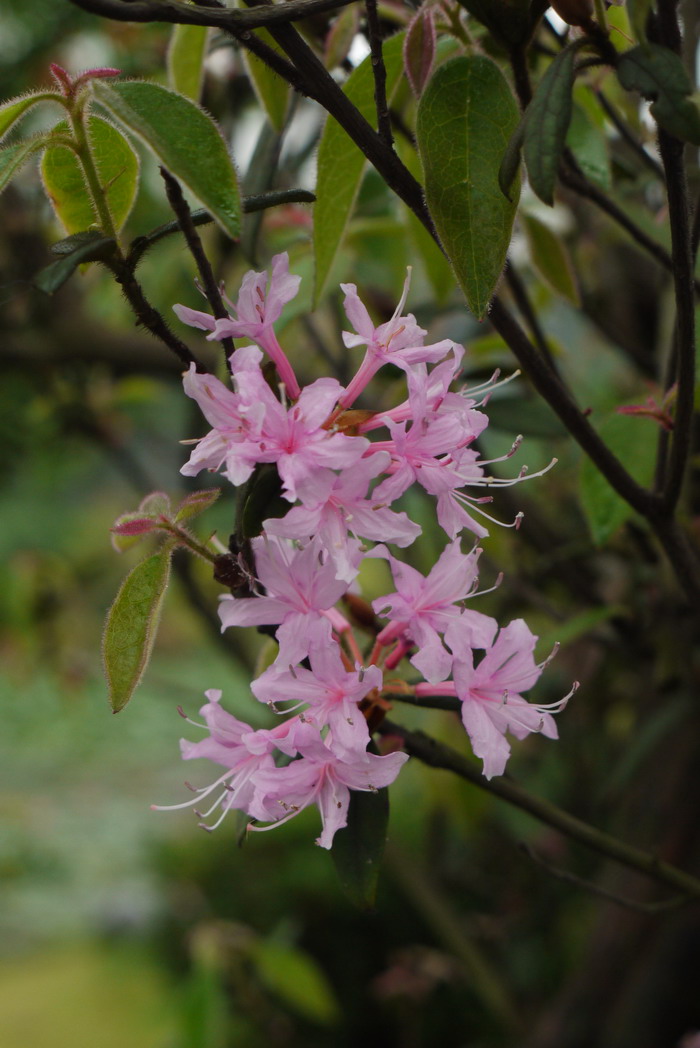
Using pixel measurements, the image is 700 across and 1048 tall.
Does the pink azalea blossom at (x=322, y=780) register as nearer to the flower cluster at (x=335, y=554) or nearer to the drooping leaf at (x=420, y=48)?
the flower cluster at (x=335, y=554)

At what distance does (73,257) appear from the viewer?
37 cm

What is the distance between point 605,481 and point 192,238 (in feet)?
1.18

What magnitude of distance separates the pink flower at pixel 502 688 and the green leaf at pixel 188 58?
0.39 metres

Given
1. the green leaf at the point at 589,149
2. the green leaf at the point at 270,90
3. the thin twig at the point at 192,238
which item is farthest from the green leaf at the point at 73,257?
the green leaf at the point at 589,149

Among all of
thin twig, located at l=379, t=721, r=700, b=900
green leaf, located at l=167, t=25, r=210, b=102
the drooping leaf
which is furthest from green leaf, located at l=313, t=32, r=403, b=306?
thin twig, located at l=379, t=721, r=700, b=900

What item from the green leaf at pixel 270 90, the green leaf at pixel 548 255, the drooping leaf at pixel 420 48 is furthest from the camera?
the green leaf at pixel 548 255

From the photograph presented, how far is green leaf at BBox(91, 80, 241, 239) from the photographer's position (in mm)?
357

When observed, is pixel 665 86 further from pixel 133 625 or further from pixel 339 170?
pixel 133 625

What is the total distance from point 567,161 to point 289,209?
0.67 meters

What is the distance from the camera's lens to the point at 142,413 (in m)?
1.69

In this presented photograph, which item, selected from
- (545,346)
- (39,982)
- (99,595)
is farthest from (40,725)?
(545,346)

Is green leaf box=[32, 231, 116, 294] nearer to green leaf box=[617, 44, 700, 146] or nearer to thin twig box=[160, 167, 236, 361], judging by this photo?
thin twig box=[160, 167, 236, 361]

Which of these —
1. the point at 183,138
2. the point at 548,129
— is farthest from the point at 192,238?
the point at 548,129

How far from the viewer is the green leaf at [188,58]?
61 centimetres
